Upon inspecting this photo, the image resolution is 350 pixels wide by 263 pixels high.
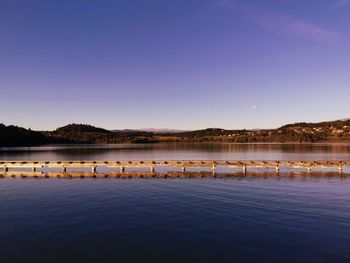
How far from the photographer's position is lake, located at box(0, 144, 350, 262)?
15875mm

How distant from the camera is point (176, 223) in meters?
21.3

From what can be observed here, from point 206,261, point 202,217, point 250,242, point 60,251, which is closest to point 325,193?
point 202,217

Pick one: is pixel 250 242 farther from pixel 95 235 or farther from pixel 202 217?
pixel 95 235

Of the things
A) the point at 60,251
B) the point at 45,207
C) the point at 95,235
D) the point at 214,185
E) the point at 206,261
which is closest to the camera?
the point at 206,261

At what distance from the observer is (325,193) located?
32438mm

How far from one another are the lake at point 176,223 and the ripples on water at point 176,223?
0.05 meters

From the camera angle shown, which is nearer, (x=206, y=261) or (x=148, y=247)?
(x=206, y=261)

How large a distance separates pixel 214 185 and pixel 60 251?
23975 mm

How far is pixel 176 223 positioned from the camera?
21.3m

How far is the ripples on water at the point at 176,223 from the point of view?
1588 cm

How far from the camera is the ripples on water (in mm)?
15875

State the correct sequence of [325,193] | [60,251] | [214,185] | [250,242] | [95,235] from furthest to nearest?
[214,185]
[325,193]
[95,235]
[250,242]
[60,251]

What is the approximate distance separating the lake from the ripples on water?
5cm

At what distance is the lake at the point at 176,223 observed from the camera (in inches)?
625
